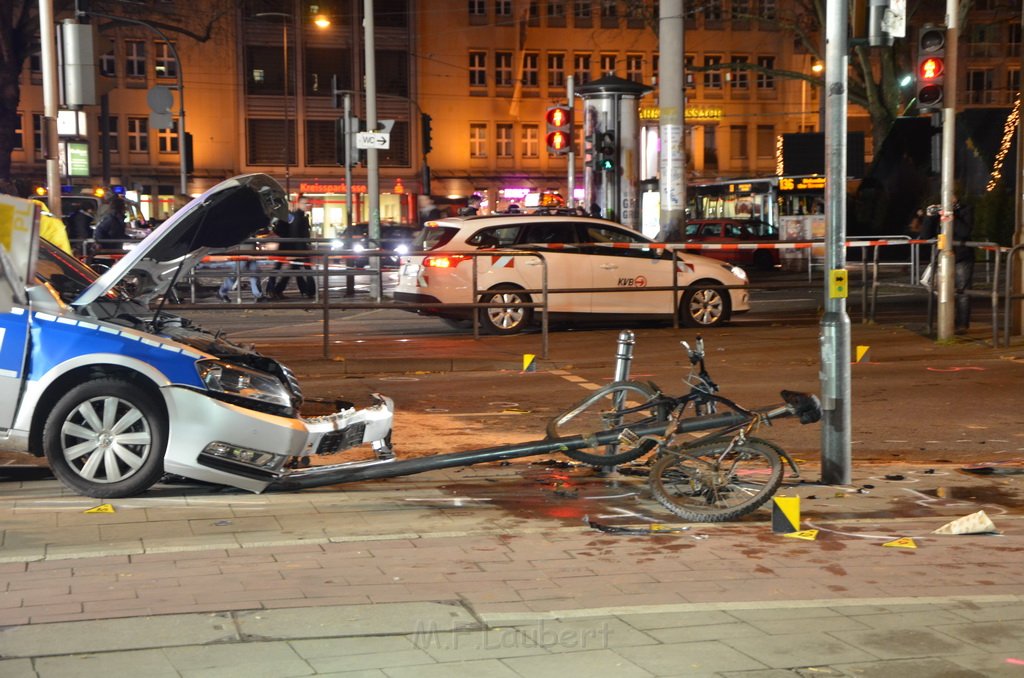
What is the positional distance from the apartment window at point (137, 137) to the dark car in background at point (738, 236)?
35.4 meters

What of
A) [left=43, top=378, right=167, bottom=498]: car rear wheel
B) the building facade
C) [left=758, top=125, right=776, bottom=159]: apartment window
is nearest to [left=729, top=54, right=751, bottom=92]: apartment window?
the building facade

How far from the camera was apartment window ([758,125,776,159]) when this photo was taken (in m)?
72.2

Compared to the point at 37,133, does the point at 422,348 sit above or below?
below

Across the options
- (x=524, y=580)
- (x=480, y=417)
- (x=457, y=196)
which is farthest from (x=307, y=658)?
(x=457, y=196)

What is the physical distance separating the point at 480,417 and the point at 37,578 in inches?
221

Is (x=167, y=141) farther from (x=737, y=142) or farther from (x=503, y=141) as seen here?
(x=737, y=142)

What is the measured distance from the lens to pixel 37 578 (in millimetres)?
6062

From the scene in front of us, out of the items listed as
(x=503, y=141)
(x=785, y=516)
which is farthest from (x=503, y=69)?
(x=785, y=516)

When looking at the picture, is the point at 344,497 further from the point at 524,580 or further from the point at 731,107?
the point at 731,107

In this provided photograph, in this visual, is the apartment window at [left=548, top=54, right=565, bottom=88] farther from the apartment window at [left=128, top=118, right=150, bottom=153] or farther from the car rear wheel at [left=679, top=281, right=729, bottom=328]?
the car rear wheel at [left=679, top=281, right=729, bottom=328]

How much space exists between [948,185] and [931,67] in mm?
1420

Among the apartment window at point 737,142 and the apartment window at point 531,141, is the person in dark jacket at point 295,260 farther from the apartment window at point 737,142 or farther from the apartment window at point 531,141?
the apartment window at point 737,142

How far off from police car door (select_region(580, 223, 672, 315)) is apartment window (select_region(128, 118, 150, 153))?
50.9 m

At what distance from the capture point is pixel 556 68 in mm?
69875
